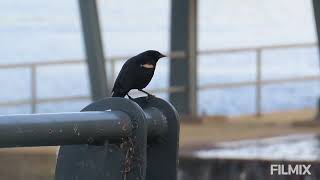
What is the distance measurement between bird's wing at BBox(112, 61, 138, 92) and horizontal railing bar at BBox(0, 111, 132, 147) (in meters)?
1.33

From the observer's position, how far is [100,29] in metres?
11.0

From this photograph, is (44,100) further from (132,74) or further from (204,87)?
(132,74)

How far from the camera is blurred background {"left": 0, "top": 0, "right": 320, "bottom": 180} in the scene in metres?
9.23

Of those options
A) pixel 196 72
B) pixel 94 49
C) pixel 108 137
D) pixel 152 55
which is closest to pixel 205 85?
pixel 196 72

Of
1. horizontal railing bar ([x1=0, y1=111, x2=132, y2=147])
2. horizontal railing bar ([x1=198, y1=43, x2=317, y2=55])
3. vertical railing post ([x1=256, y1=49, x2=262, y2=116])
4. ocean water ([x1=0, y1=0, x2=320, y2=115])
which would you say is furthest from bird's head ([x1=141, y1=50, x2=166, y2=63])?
vertical railing post ([x1=256, y1=49, x2=262, y2=116])

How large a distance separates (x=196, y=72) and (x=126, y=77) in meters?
9.20

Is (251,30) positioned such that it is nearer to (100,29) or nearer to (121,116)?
(100,29)

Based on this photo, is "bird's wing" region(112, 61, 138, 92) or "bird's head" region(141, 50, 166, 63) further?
"bird's head" region(141, 50, 166, 63)

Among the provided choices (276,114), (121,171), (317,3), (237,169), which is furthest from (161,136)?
(276,114)

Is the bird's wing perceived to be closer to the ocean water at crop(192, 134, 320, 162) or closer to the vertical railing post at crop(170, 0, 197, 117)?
the ocean water at crop(192, 134, 320, 162)

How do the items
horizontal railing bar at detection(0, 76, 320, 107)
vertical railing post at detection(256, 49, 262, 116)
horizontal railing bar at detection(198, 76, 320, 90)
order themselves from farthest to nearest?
vertical railing post at detection(256, 49, 262, 116) → horizontal railing bar at detection(198, 76, 320, 90) → horizontal railing bar at detection(0, 76, 320, 107)

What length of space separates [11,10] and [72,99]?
4.83 meters

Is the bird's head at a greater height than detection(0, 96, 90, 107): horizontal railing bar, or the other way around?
the bird's head

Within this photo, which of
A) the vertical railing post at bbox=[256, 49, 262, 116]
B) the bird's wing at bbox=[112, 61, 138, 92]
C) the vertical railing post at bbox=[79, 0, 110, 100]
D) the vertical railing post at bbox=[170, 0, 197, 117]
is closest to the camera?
the bird's wing at bbox=[112, 61, 138, 92]
